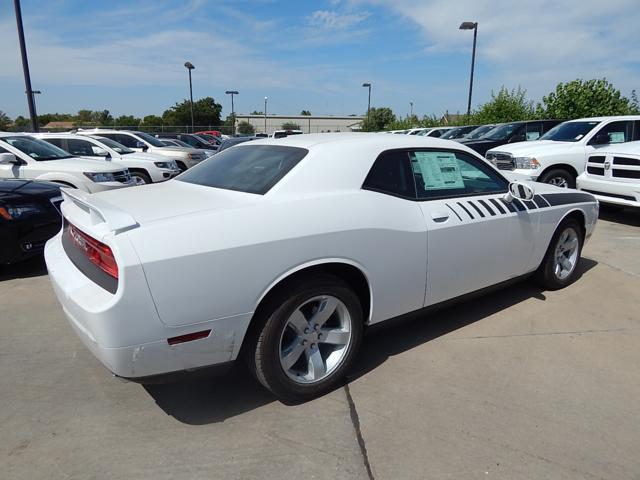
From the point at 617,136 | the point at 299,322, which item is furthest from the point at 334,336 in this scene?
the point at 617,136

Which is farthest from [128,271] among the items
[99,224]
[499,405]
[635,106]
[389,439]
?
[635,106]

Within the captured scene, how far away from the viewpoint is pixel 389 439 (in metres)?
2.48

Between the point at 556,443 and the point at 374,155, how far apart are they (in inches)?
78.4

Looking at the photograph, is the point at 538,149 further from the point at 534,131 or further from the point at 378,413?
the point at 378,413

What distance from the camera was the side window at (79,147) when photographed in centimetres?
1048

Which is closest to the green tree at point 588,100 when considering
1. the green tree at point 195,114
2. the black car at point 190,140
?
the black car at point 190,140

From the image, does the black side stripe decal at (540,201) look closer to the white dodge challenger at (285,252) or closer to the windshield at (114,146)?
the white dodge challenger at (285,252)

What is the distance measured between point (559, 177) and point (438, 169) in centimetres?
648

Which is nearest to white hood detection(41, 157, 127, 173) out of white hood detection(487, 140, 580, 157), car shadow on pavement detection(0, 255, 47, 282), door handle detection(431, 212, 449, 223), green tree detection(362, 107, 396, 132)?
car shadow on pavement detection(0, 255, 47, 282)

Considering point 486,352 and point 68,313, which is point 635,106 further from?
point 68,313

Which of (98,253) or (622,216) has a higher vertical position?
(98,253)

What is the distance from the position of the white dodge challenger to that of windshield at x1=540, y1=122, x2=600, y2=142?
6.39 meters

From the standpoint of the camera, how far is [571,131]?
30.8 ft

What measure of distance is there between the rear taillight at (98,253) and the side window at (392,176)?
1556 millimetres
